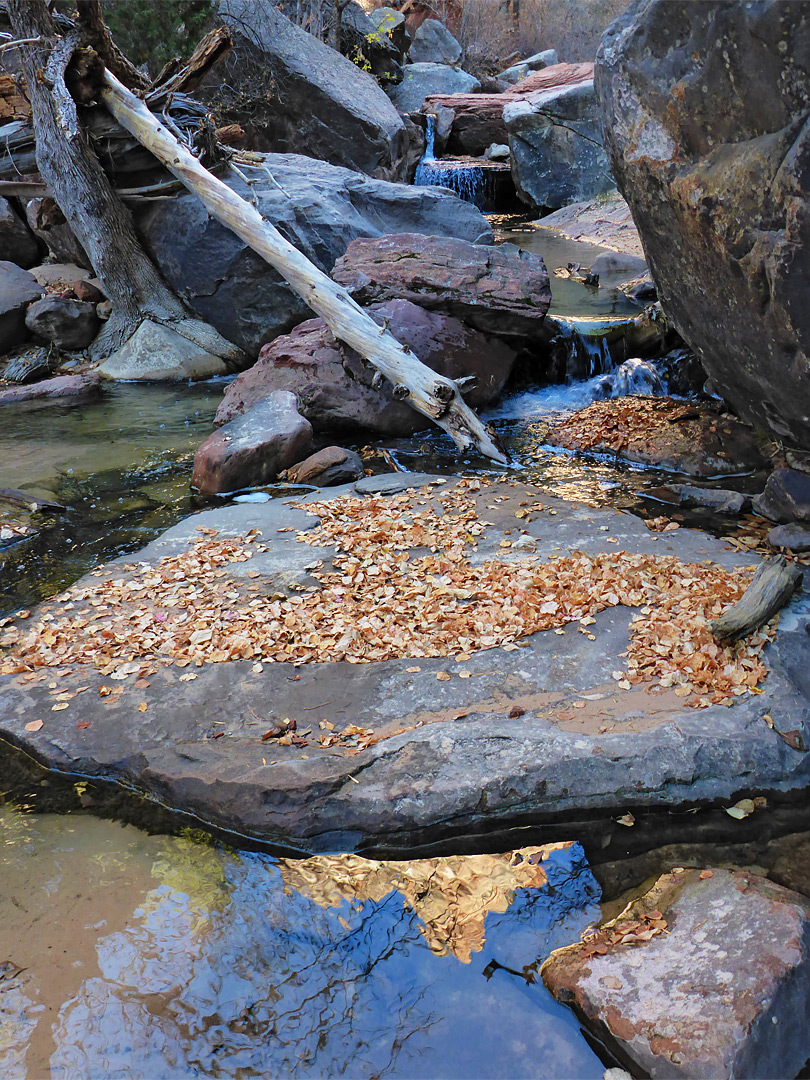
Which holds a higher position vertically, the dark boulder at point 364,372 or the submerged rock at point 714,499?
the dark boulder at point 364,372

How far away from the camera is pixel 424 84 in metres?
22.3

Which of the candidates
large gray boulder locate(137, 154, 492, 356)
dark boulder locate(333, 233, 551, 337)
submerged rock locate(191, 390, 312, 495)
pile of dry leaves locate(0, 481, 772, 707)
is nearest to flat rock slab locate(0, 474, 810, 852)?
pile of dry leaves locate(0, 481, 772, 707)

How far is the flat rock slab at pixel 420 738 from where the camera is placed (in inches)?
129

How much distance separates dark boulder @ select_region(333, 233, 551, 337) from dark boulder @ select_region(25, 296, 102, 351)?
4.32 meters

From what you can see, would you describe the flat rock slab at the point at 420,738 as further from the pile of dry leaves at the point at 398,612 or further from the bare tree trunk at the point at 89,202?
the bare tree trunk at the point at 89,202

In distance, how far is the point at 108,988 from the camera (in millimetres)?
2629

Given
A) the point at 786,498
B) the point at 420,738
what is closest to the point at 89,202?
the point at 786,498

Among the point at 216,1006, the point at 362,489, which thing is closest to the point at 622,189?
the point at 362,489

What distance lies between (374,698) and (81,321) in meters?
9.07

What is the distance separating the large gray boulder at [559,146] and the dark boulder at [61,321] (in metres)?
11.1

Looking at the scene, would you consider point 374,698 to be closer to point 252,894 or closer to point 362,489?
point 252,894

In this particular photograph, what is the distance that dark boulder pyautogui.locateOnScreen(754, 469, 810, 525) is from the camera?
17.6ft

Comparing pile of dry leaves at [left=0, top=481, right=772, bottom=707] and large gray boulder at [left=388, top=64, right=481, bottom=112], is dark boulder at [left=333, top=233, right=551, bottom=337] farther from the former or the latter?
large gray boulder at [left=388, top=64, right=481, bottom=112]

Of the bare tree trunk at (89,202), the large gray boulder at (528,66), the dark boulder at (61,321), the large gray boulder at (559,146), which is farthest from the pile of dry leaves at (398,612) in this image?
the large gray boulder at (528,66)
